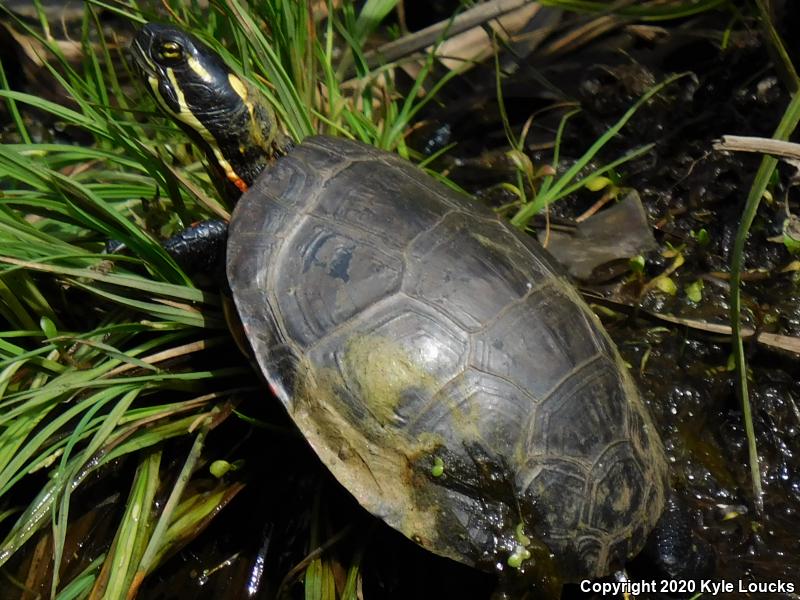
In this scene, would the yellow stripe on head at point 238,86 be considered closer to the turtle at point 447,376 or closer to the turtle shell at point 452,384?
the turtle at point 447,376

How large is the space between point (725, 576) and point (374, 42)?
314 cm

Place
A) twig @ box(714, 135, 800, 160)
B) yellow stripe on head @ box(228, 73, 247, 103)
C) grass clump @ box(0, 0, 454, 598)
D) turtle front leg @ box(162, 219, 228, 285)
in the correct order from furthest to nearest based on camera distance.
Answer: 1. yellow stripe on head @ box(228, 73, 247, 103)
2. turtle front leg @ box(162, 219, 228, 285)
3. grass clump @ box(0, 0, 454, 598)
4. twig @ box(714, 135, 800, 160)

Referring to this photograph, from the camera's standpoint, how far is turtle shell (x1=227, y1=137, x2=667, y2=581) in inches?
80.7

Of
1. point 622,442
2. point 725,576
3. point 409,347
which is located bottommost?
point 725,576

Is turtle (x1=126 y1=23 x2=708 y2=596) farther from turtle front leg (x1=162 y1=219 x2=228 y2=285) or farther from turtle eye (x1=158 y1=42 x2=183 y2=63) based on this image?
turtle eye (x1=158 y1=42 x2=183 y2=63)

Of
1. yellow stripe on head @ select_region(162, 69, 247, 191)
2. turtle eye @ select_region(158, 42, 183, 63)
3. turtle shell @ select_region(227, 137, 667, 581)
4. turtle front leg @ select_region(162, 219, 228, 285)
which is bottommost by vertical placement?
turtle shell @ select_region(227, 137, 667, 581)

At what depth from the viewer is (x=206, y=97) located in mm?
2689

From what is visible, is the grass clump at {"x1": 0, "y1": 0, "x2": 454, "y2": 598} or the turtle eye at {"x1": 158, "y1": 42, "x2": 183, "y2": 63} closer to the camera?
the grass clump at {"x1": 0, "y1": 0, "x2": 454, "y2": 598}

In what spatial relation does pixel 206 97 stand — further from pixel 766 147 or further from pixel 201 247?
pixel 766 147

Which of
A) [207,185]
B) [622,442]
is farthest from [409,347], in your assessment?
[207,185]

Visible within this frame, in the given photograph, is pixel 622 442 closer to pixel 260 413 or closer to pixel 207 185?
pixel 260 413

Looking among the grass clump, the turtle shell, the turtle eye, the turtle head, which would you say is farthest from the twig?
the turtle eye

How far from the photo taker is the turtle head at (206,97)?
2.67m

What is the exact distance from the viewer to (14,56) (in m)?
3.99
